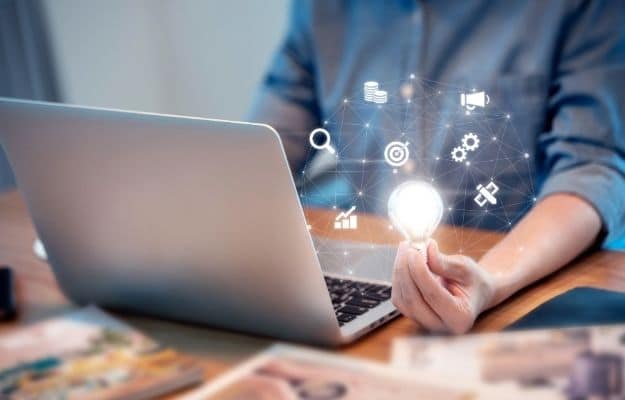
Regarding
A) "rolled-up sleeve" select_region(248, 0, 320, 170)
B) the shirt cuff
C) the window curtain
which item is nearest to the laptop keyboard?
the shirt cuff

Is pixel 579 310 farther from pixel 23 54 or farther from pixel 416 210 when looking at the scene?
pixel 23 54

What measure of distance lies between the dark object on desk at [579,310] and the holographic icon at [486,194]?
0.41 feet

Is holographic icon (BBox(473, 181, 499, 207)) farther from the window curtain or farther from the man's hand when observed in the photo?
the window curtain

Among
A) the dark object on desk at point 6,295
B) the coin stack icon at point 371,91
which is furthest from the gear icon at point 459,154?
the dark object on desk at point 6,295

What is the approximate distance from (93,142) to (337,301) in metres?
0.30

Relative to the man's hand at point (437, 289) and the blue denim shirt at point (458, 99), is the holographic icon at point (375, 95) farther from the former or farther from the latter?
the man's hand at point (437, 289)

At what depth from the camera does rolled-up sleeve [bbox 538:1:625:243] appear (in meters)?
1.08

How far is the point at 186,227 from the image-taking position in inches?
30.8

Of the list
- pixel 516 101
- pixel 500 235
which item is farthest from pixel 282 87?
pixel 500 235

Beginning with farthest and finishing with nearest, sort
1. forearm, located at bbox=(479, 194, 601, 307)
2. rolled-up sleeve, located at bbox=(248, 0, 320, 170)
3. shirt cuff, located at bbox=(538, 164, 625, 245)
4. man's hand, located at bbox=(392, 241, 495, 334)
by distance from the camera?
rolled-up sleeve, located at bbox=(248, 0, 320, 170) < shirt cuff, located at bbox=(538, 164, 625, 245) < forearm, located at bbox=(479, 194, 601, 307) < man's hand, located at bbox=(392, 241, 495, 334)

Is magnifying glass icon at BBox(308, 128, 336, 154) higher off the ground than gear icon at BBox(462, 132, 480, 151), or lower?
higher

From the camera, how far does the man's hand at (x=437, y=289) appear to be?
778 millimetres

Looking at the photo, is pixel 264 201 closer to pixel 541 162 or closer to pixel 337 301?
pixel 337 301

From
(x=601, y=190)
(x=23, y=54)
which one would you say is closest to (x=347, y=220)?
(x=601, y=190)
